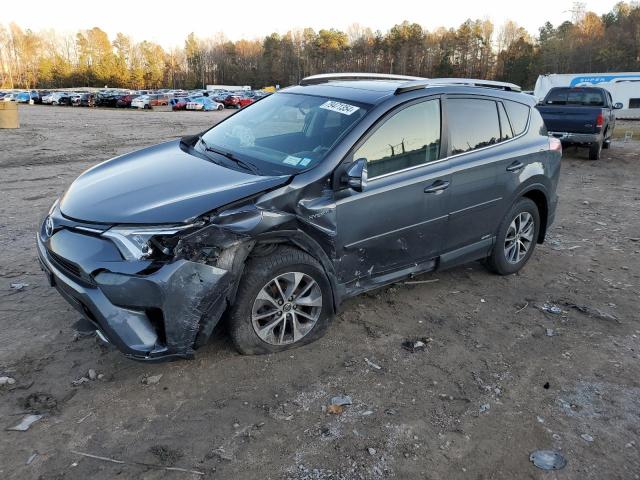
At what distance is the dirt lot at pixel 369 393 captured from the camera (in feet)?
8.73

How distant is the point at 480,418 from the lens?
304 centimetres

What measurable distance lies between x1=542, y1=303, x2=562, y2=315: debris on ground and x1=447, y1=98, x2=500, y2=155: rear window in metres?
1.57

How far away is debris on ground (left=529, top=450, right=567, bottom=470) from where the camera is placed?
2678mm

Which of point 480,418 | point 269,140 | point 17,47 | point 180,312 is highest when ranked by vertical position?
point 17,47

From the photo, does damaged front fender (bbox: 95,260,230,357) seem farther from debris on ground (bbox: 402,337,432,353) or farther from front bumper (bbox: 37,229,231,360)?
debris on ground (bbox: 402,337,432,353)

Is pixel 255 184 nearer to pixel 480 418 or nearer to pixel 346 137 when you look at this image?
pixel 346 137

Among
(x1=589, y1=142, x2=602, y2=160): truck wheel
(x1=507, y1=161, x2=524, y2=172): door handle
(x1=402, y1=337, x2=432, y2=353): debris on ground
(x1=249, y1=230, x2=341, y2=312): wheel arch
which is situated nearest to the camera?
(x1=249, y1=230, x2=341, y2=312): wheel arch

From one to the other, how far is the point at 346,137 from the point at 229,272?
4.43 ft

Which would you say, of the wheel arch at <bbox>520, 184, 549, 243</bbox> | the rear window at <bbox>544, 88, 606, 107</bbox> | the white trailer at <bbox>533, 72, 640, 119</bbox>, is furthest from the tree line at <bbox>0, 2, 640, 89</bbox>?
the wheel arch at <bbox>520, 184, 549, 243</bbox>

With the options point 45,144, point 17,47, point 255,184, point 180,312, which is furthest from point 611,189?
point 17,47

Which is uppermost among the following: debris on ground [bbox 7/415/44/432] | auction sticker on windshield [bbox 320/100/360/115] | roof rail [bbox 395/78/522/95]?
roof rail [bbox 395/78/522/95]

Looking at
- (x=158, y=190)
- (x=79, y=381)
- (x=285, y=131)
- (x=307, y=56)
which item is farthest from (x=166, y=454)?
(x=307, y=56)

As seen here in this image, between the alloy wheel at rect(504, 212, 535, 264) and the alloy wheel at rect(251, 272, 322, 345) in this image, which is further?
the alloy wheel at rect(504, 212, 535, 264)

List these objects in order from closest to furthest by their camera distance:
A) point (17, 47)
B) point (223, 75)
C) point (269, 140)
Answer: point (269, 140)
point (17, 47)
point (223, 75)
